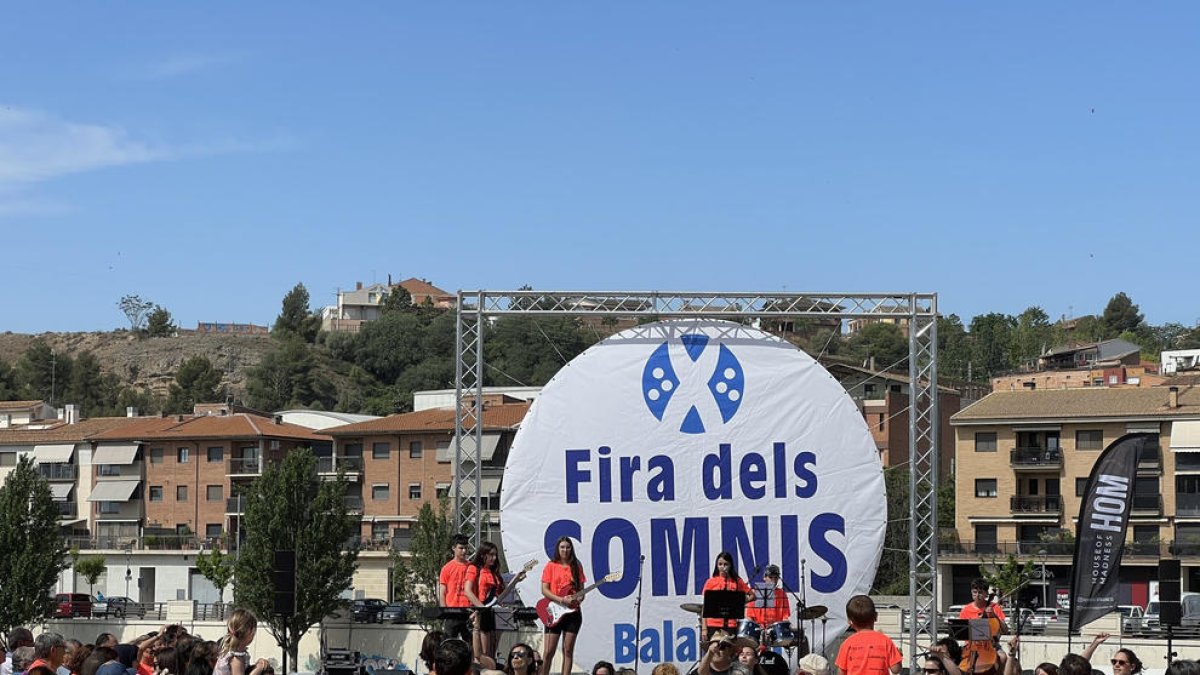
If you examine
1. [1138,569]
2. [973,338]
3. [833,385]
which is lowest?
[1138,569]

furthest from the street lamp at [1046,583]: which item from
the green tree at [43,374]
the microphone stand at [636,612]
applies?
the green tree at [43,374]

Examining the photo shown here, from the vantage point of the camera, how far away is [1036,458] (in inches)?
2530

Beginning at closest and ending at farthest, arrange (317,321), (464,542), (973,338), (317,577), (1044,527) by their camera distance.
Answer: (464,542) → (317,577) → (1044,527) → (973,338) → (317,321)

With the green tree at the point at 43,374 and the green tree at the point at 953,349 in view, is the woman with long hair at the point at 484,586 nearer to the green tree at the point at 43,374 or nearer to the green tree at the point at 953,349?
the green tree at the point at 953,349

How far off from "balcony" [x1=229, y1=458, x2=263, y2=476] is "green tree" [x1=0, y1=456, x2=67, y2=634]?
54.1 ft

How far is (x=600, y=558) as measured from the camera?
65.5 ft

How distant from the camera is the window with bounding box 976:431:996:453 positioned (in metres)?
65.6

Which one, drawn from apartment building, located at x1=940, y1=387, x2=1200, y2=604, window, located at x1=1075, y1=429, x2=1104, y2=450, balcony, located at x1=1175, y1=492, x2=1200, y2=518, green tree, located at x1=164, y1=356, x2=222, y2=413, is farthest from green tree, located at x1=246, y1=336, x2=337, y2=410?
balcony, located at x1=1175, y1=492, x2=1200, y2=518

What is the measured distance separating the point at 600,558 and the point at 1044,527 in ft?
153

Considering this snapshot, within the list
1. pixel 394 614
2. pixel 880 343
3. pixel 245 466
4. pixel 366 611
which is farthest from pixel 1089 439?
pixel 880 343

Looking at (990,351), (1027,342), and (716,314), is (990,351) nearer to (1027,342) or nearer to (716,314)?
(1027,342)

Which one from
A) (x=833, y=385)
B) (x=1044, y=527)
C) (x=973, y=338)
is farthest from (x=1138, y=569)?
(x=973, y=338)

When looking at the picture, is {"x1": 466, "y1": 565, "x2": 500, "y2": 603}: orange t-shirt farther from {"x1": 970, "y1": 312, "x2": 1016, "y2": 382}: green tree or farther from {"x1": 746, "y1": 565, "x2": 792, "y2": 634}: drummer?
{"x1": 970, "y1": 312, "x2": 1016, "y2": 382}: green tree

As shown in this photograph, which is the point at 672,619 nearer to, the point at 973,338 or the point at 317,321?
the point at 973,338
